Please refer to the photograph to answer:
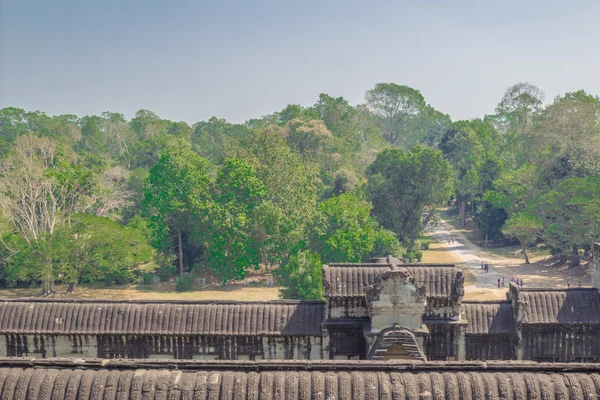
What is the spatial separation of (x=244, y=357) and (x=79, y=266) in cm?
2540

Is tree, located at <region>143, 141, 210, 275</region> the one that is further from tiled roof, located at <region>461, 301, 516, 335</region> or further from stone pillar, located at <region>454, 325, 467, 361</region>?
stone pillar, located at <region>454, 325, 467, 361</region>

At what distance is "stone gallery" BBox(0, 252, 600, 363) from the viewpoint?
55.1 feet

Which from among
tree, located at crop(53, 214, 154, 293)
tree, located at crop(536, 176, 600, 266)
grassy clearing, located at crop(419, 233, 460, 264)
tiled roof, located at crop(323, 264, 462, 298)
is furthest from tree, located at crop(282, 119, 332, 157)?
tiled roof, located at crop(323, 264, 462, 298)

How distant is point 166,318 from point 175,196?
94.1 ft

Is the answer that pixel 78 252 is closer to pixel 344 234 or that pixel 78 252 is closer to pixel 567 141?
pixel 344 234

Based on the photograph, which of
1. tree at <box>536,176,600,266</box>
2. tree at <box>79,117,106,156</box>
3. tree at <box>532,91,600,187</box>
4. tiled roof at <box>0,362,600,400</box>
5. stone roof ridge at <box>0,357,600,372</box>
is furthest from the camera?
tree at <box>79,117,106,156</box>

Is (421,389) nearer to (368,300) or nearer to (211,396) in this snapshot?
(211,396)

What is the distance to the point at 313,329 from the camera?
55.4ft

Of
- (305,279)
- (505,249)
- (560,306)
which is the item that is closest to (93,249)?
(305,279)

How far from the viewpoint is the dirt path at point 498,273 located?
136 ft

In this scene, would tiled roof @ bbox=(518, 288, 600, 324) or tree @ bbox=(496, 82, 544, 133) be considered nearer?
tiled roof @ bbox=(518, 288, 600, 324)

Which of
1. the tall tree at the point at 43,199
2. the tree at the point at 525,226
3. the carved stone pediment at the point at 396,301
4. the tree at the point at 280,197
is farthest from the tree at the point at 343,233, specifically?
the carved stone pediment at the point at 396,301

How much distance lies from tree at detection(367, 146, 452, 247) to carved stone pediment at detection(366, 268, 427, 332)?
35013mm

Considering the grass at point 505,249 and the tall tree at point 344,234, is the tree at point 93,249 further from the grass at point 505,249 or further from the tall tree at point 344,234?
the grass at point 505,249
